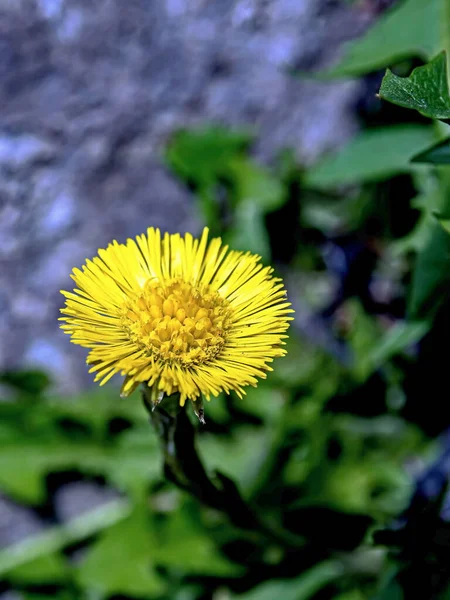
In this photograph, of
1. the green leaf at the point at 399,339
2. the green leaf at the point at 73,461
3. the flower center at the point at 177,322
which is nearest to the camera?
the flower center at the point at 177,322

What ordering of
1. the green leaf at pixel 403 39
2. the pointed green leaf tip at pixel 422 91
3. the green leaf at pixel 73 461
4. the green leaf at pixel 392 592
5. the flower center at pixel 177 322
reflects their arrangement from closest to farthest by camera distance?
the pointed green leaf tip at pixel 422 91 → the flower center at pixel 177 322 → the green leaf at pixel 392 592 → the green leaf at pixel 403 39 → the green leaf at pixel 73 461

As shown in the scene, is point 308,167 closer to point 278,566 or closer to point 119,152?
point 119,152

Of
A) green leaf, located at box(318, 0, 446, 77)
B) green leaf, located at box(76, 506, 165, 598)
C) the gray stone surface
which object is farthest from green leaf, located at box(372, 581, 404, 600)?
green leaf, located at box(318, 0, 446, 77)

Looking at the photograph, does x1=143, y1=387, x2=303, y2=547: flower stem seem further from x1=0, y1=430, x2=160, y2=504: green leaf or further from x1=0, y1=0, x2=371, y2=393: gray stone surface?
x1=0, y1=0, x2=371, y2=393: gray stone surface

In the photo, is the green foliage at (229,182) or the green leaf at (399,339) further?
the green foliage at (229,182)

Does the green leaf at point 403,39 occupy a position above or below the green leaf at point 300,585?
above

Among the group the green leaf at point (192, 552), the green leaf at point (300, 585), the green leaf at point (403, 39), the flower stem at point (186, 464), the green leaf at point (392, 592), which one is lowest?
the green leaf at point (392, 592)

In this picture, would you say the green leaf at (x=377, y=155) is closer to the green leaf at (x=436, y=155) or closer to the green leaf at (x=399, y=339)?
the green leaf at (x=399, y=339)

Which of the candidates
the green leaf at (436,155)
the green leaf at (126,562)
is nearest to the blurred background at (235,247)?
the green leaf at (126,562)

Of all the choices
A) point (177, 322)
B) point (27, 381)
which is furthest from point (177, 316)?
point (27, 381)
